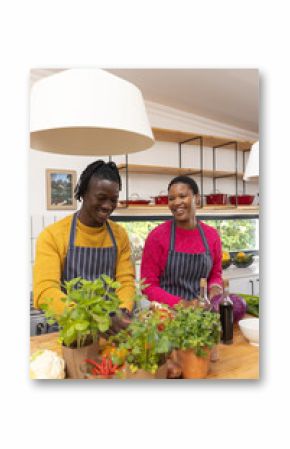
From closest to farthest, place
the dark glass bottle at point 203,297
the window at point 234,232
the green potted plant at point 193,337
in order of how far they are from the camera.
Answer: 1. the green potted plant at point 193,337
2. the dark glass bottle at point 203,297
3. the window at point 234,232

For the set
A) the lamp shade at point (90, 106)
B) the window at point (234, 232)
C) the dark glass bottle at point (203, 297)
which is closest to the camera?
the lamp shade at point (90, 106)

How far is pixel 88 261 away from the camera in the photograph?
1.48 metres

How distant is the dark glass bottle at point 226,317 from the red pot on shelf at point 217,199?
0.30 meters

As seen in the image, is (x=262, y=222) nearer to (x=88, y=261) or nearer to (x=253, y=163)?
(x=253, y=163)

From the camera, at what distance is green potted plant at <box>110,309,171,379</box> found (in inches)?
50.1

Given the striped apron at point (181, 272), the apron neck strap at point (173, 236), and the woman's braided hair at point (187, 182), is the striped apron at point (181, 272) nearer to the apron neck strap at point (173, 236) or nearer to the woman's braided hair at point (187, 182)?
the apron neck strap at point (173, 236)

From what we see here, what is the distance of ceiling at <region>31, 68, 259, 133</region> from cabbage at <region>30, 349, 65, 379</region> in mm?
906

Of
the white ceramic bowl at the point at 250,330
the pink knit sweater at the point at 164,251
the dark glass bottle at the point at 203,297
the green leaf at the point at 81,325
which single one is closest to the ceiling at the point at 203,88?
the pink knit sweater at the point at 164,251

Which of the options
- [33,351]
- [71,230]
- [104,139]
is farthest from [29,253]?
[104,139]

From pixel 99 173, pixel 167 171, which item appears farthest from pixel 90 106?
pixel 167 171

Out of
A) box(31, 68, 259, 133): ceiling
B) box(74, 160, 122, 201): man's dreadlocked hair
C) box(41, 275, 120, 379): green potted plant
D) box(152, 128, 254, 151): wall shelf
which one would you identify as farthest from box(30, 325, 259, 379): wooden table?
box(31, 68, 259, 133): ceiling

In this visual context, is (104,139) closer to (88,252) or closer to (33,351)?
(88,252)

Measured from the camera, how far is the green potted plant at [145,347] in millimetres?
1271
